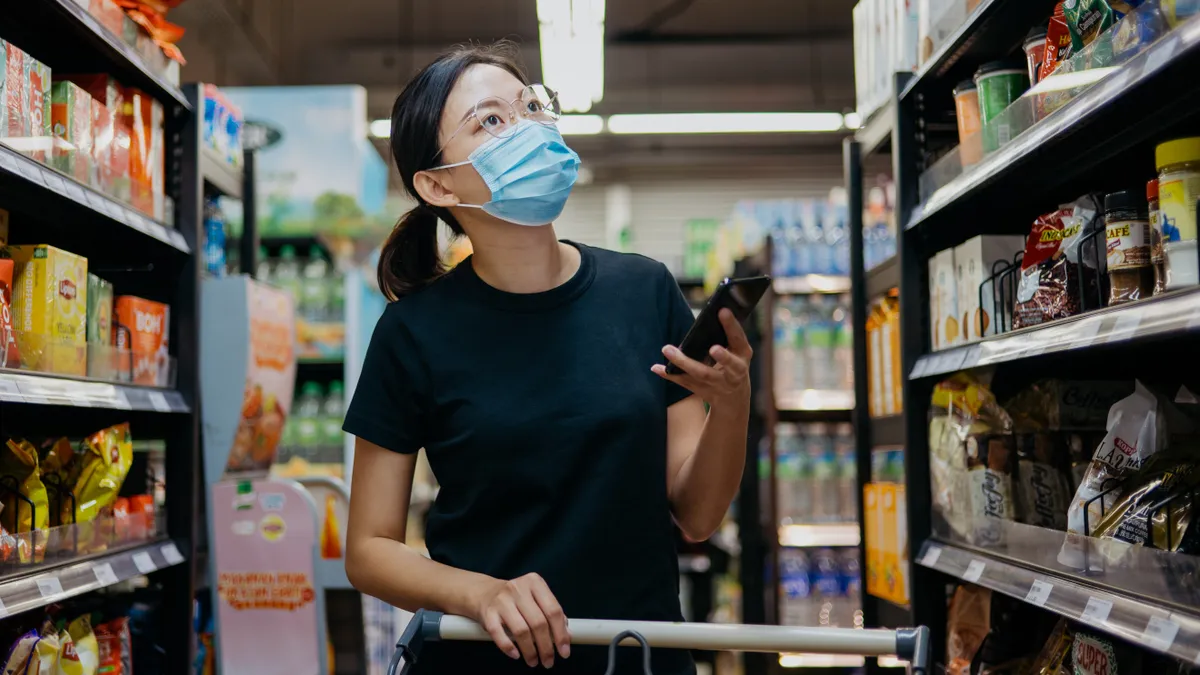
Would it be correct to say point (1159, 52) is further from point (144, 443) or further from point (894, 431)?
point (144, 443)

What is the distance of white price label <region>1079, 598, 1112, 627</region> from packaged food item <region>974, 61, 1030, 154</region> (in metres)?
1.04

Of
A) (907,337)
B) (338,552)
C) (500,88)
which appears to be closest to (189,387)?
(338,552)

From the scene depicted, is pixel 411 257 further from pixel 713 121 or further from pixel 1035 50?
pixel 713 121

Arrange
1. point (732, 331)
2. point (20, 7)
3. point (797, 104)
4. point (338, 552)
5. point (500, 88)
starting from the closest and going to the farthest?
point (732, 331) → point (500, 88) → point (20, 7) → point (338, 552) → point (797, 104)

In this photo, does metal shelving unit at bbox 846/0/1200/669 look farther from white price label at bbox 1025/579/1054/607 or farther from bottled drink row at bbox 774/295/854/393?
bottled drink row at bbox 774/295/854/393

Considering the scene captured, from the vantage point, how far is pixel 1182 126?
2.02 m

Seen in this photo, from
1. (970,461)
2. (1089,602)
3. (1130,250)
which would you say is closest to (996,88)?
(1130,250)

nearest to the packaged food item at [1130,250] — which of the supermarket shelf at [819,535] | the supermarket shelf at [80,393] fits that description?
the supermarket shelf at [80,393]

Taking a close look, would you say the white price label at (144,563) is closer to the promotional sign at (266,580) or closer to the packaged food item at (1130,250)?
the promotional sign at (266,580)

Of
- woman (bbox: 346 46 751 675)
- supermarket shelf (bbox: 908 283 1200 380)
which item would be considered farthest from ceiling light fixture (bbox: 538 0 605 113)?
woman (bbox: 346 46 751 675)

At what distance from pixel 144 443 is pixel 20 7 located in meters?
1.91

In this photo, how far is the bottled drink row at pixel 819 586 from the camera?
5.72 metres

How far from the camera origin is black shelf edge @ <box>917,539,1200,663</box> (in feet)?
5.18

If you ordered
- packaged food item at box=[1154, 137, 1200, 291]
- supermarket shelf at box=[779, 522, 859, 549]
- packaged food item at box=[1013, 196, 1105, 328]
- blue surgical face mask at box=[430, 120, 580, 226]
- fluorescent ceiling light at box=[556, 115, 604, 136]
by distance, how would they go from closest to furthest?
1. packaged food item at box=[1154, 137, 1200, 291]
2. blue surgical face mask at box=[430, 120, 580, 226]
3. packaged food item at box=[1013, 196, 1105, 328]
4. supermarket shelf at box=[779, 522, 859, 549]
5. fluorescent ceiling light at box=[556, 115, 604, 136]
